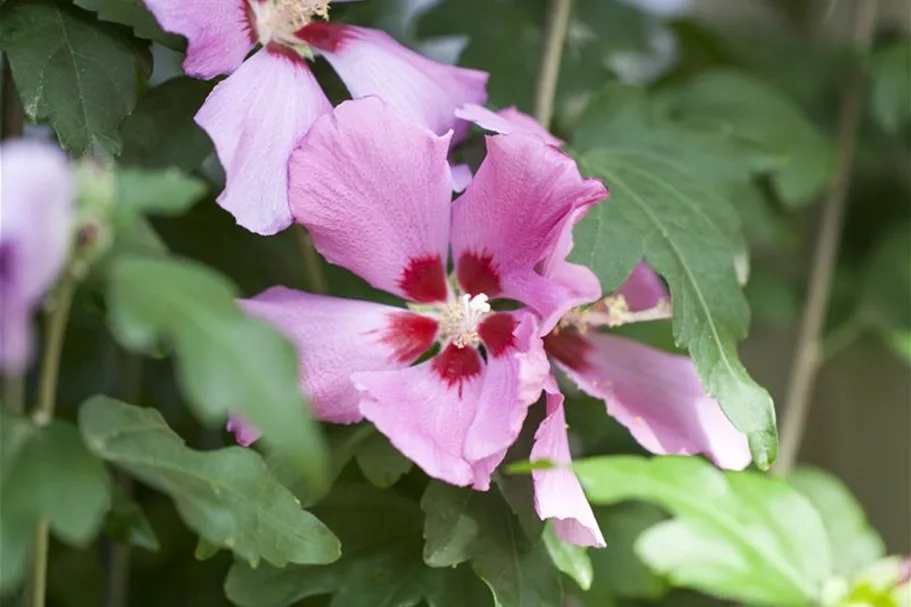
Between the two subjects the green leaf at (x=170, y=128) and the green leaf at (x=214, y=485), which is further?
the green leaf at (x=170, y=128)

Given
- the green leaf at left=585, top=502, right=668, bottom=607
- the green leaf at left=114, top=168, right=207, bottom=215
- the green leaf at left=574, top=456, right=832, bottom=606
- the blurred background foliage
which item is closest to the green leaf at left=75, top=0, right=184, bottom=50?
the blurred background foliage

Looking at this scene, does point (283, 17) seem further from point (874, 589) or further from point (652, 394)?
point (874, 589)

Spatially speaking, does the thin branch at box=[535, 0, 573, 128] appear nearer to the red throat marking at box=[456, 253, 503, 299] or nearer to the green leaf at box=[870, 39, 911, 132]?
the red throat marking at box=[456, 253, 503, 299]

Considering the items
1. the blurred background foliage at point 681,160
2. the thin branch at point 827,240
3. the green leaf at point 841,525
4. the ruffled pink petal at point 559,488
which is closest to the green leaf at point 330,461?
the blurred background foliage at point 681,160

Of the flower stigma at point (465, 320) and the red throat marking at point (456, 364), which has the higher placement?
the flower stigma at point (465, 320)

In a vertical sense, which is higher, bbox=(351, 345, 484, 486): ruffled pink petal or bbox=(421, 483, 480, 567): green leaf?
bbox=(351, 345, 484, 486): ruffled pink petal

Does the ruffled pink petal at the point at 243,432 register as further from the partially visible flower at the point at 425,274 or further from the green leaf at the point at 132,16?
the green leaf at the point at 132,16

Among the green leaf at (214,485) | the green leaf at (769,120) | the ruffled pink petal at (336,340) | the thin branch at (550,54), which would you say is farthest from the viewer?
the green leaf at (769,120)
